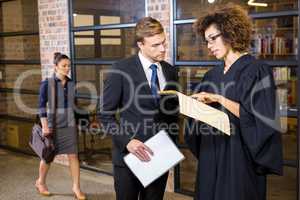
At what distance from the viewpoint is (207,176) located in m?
2.38

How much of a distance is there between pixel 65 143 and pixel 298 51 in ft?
7.96

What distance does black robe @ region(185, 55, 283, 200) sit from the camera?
84.0 inches

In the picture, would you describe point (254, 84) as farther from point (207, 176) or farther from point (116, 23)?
point (116, 23)

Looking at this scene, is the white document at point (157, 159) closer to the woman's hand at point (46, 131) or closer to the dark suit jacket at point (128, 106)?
the dark suit jacket at point (128, 106)

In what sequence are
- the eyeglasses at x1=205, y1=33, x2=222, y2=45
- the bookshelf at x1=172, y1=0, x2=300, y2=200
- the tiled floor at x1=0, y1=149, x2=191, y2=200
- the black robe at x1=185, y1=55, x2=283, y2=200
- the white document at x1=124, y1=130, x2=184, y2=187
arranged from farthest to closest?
1. the tiled floor at x1=0, y1=149, x2=191, y2=200
2. the bookshelf at x1=172, y1=0, x2=300, y2=200
3. the white document at x1=124, y1=130, x2=184, y2=187
4. the eyeglasses at x1=205, y1=33, x2=222, y2=45
5. the black robe at x1=185, y1=55, x2=283, y2=200

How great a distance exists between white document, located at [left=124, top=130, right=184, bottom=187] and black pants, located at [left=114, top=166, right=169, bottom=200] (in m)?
0.24

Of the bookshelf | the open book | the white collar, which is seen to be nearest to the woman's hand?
the bookshelf

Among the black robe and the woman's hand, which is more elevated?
the black robe

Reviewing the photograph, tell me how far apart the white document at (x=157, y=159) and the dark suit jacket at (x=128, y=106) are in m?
0.18

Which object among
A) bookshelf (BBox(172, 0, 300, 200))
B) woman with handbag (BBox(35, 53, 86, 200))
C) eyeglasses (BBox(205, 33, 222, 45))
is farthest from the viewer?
woman with handbag (BBox(35, 53, 86, 200))

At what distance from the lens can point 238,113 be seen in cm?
217

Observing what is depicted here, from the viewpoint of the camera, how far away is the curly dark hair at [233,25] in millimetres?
2201

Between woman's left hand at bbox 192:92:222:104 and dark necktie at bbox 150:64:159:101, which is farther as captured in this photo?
dark necktie at bbox 150:64:159:101

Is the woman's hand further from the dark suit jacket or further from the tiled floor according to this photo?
the dark suit jacket
